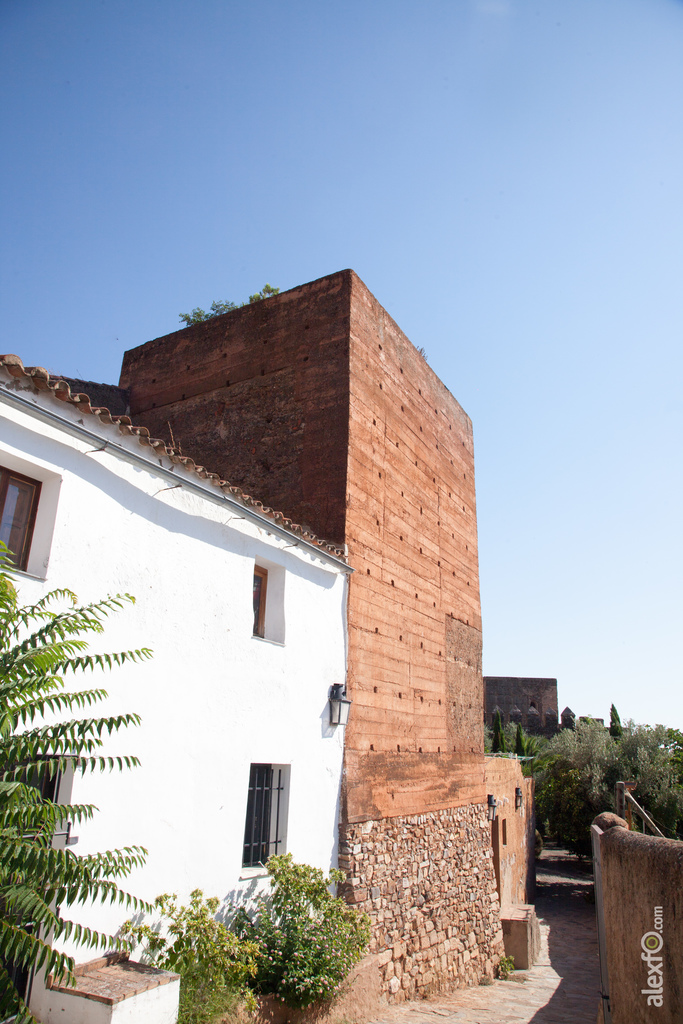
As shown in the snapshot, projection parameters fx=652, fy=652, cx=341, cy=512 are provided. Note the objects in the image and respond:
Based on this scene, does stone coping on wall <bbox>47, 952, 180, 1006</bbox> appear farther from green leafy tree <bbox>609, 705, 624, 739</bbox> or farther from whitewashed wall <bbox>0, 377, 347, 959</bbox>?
green leafy tree <bbox>609, 705, 624, 739</bbox>

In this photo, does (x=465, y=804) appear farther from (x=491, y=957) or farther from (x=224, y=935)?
(x=224, y=935)

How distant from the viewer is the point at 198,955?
530 cm

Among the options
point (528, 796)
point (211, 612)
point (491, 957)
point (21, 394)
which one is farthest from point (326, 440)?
point (528, 796)

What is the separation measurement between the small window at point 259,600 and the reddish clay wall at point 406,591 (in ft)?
5.17

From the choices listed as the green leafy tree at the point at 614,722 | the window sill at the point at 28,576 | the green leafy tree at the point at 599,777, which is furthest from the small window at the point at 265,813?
the green leafy tree at the point at 614,722

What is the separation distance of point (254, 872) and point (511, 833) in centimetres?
1206

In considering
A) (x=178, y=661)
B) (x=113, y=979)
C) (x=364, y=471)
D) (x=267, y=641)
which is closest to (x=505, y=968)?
(x=267, y=641)

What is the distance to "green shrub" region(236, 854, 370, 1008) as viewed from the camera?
608 cm

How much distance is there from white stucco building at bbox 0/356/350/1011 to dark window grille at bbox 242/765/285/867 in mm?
21

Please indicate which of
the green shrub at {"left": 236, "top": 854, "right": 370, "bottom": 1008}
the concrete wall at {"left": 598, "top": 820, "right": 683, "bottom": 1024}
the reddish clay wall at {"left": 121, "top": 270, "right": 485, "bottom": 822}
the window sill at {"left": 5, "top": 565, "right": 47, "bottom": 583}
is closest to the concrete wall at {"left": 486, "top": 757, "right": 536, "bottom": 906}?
the reddish clay wall at {"left": 121, "top": 270, "right": 485, "bottom": 822}

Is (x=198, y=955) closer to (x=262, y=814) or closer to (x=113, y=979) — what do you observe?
(x=113, y=979)

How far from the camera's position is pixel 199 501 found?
260 inches

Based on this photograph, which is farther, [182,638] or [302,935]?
[302,935]

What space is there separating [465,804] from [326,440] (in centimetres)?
716
